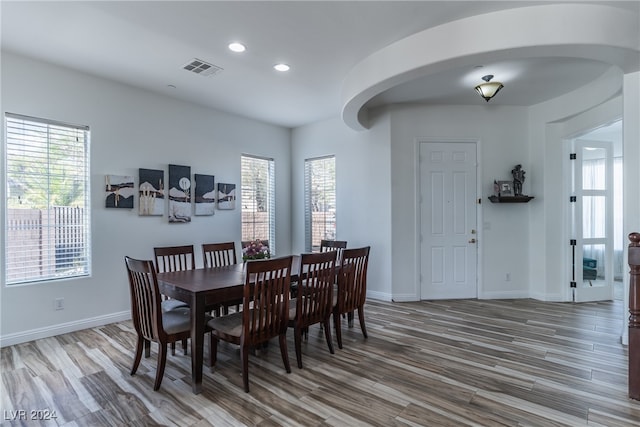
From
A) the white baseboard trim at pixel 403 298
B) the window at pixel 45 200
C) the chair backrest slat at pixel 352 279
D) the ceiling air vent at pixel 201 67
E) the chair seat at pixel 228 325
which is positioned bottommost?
the white baseboard trim at pixel 403 298

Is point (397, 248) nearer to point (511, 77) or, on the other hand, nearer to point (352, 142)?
point (352, 142)

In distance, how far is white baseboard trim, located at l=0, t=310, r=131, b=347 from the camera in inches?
129

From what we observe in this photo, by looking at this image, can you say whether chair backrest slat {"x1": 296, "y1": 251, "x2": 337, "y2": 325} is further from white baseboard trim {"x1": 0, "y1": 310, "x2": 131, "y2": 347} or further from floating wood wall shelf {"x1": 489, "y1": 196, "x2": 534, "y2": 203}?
floating wood wall shelf {"x1": 489, "y1": 196, "x2": 534, "y2": 203}

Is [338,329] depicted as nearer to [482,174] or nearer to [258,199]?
[258,199]

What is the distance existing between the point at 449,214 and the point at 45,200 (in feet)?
16.7

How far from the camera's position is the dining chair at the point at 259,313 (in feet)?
7.88

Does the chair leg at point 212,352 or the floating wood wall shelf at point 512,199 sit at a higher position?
the floating wood wall shelf at point 512,199

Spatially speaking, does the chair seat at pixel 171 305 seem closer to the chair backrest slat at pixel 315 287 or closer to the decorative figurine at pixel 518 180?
the chair backrest slat at pixel 315 287

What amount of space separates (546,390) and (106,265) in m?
4.50

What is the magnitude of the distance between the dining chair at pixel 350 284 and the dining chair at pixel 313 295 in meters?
0.17

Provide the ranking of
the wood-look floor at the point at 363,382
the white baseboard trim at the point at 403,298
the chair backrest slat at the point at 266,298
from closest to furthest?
1. the wood-look floor at the point at 363,382
2. the chair backrest slat at the point at 266,298
3. the white baseboard trim at the point at 403,298

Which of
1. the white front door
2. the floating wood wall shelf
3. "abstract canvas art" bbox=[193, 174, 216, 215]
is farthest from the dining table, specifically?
the floating wood wall shelf

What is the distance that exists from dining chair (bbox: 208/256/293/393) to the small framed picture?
12.2ft

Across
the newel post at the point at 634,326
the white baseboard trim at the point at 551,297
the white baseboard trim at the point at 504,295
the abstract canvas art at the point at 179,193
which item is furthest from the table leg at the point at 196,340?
the white baseboard trim at the point at 551,297
